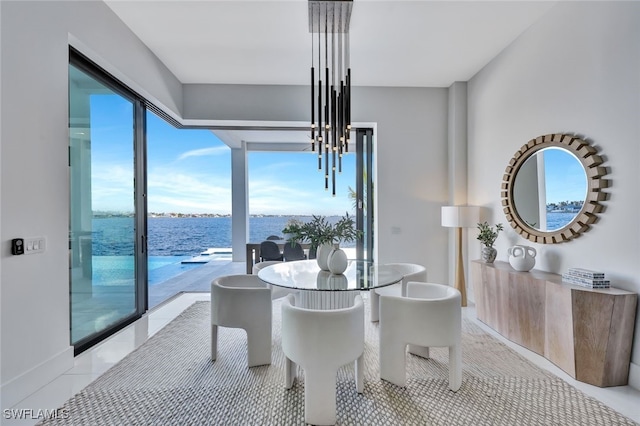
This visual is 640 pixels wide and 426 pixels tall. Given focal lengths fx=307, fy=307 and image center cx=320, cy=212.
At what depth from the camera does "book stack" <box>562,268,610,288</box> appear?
2.20m

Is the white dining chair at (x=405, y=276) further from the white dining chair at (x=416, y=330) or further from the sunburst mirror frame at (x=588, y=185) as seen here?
the sunburst mirror frame at (x=588, y=185)

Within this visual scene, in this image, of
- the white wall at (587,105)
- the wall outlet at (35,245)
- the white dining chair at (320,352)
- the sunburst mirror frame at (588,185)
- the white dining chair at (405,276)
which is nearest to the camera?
the white dining chair at (320,352)

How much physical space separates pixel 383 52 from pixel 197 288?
4.32 metres

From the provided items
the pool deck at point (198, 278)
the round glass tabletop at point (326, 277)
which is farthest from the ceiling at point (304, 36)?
the pool deck at point (198, 278)

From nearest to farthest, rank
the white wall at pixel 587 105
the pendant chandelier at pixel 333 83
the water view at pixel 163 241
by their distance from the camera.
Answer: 1. the white wall at pixel 587 105
2. the pendant chandelier at pixel 333 83
3. the water view at pixel 163 241

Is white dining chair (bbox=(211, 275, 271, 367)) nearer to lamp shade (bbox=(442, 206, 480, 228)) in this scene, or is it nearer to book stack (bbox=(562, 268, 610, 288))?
book stack (bbox=(562, 268, 610, 288))

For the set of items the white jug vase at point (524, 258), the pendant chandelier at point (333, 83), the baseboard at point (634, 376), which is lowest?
the baseboard at point (634, 376)

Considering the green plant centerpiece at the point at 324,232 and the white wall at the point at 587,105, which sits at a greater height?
the white wall at the point at 587,105

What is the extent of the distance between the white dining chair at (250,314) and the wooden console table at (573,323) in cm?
223

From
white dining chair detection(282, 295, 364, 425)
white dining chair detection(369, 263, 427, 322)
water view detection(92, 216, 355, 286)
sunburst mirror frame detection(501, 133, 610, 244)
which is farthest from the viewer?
water view detection(92, 216, 355, 286)

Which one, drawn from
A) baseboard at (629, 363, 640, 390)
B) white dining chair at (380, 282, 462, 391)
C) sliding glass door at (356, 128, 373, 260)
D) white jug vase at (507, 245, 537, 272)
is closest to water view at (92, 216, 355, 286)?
sliding glass door at (356, 128, 373, 260)

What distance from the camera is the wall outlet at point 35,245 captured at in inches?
79.3

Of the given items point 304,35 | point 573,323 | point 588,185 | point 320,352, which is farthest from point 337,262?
point 304,35

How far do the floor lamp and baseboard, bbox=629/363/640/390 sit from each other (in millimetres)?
1838
